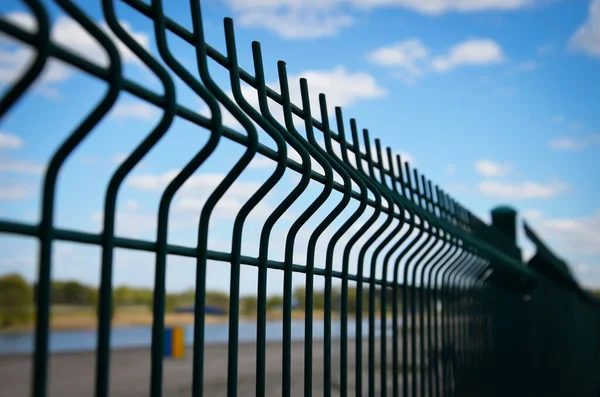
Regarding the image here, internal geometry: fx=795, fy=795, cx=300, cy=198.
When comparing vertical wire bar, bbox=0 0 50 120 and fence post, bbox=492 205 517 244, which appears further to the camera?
fence post, bbox=492 205 517 244

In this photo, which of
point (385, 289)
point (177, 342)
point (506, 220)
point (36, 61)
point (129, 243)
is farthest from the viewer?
point (177, 342)

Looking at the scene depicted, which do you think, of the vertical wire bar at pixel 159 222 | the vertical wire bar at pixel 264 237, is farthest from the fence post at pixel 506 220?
the vertical wire bar at pixel 159 222

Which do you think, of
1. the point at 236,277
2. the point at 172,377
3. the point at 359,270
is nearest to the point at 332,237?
the point at 359,270

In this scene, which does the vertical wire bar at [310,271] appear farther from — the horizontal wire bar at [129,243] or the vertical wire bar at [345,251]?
the vertical wire bar at [345,251]

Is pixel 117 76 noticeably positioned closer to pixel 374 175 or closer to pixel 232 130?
pixel 232 130

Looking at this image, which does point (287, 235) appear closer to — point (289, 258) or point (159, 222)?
point (289, 258)

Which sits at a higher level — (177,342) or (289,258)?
(289,258)

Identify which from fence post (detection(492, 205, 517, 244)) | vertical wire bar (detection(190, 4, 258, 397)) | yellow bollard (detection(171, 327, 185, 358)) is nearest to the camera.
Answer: vertical wire bar (detection(190, 4, 258, 397))

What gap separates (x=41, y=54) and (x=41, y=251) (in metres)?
0.33

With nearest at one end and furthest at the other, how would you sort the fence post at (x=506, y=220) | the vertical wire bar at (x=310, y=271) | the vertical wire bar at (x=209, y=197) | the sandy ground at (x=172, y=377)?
the vertical wire bar at (x=209, y=197)
the vertical wire bar at (x=310, y=271)
the fence post at (x=506, y=220)
the sandy ground at (x=172, y=377)

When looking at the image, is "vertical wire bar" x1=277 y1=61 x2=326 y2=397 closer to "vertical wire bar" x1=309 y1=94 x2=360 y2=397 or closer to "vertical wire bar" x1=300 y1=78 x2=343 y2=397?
"vertical wire bar" x1=300 y1=78 x2=343 y2=397

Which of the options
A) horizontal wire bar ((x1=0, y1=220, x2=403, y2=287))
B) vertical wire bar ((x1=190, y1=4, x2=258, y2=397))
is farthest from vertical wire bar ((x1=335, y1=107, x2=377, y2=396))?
vertical wire bar ((x1=190, y1=4, x2=258, y2=397))

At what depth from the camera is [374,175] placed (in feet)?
11.1

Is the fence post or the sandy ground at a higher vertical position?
the fence post
